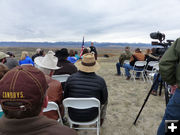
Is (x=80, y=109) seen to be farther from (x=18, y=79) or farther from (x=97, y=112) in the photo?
(x=18, y=79)

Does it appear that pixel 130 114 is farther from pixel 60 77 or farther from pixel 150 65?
pixel 150 65

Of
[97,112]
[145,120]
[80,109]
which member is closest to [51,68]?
[80,109]

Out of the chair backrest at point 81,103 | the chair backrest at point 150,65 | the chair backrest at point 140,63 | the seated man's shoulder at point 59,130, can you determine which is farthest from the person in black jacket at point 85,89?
the chair backrest at point 150,65

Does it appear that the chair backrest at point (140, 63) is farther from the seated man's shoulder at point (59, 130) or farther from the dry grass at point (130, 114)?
the seated man's shoulder at point (59, 130)

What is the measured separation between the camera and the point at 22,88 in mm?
766

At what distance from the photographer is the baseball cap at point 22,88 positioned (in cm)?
76

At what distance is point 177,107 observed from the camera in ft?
5.04

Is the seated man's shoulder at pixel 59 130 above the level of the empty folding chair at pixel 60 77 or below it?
above

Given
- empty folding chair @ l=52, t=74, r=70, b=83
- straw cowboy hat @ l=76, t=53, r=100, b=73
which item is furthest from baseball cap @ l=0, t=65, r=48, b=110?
empty folding chair @ l=52, t=74, r=70, b=83

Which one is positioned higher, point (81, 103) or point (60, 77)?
point (60, 77)

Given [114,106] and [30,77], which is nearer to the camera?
[30,77]

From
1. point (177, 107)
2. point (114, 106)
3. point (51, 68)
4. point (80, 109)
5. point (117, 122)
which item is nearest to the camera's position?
point (177, 107)

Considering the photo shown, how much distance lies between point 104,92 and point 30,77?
5.25ft

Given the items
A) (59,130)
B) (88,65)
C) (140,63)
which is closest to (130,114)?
(88,65)
